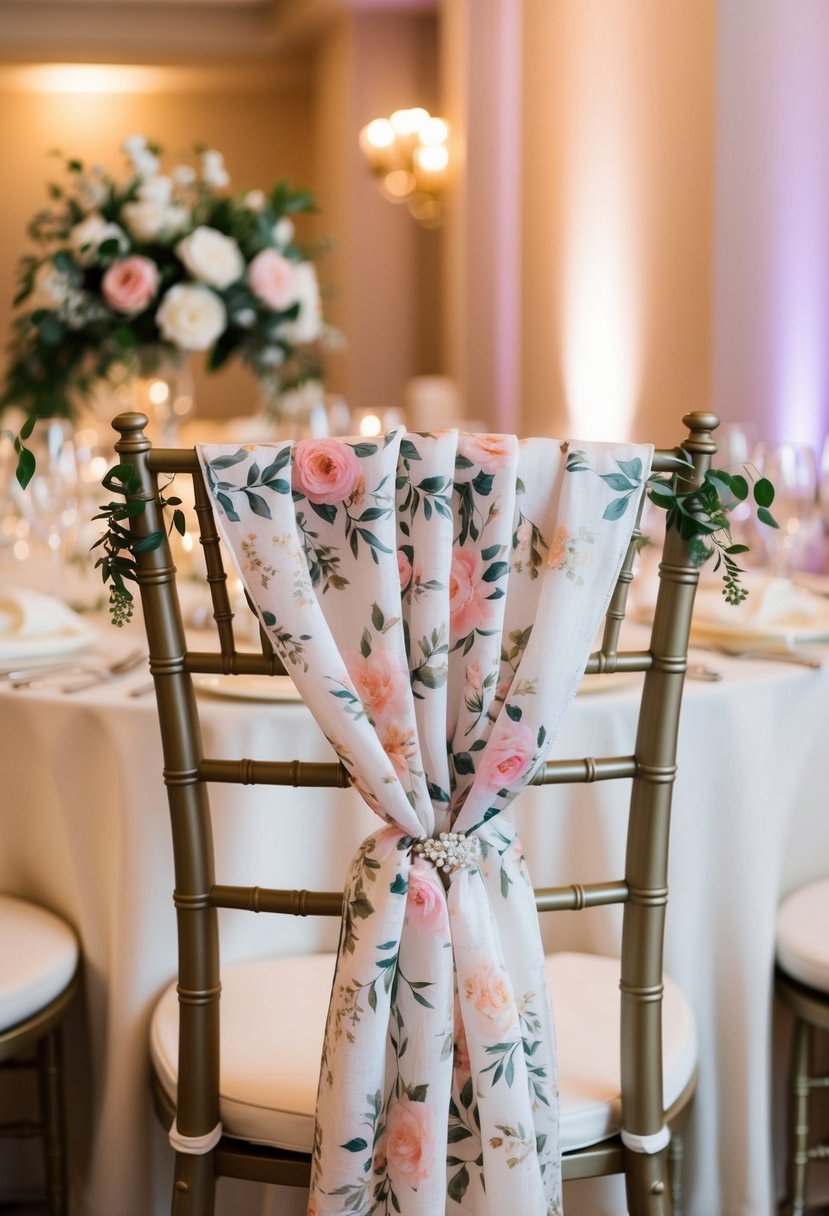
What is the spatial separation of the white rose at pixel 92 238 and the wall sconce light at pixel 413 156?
175 inches

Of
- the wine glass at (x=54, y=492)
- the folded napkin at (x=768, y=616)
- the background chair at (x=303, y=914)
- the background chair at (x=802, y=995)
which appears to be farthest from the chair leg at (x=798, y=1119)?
the wine glass at (x=54, y=492)

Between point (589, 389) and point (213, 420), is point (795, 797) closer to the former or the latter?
point (589, 389)

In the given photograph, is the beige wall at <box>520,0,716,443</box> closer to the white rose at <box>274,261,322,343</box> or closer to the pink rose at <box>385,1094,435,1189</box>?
the white rose at <box>274,261,322,343</box>

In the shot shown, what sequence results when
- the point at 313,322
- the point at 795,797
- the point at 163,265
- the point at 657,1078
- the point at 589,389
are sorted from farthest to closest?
the point at 589,389 → the point at 313,322 → the point at 163,265 → the point at 795,797 → the point at 657,1078

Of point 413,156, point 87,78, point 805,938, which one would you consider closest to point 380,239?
point 413,156

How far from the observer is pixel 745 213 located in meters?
3.24

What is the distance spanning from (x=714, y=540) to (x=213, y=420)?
356 inches

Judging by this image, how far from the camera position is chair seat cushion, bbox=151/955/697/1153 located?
3.97ft

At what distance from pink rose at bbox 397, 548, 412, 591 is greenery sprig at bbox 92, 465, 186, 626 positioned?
0.18 metres

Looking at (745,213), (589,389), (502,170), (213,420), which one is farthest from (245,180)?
(745,213)

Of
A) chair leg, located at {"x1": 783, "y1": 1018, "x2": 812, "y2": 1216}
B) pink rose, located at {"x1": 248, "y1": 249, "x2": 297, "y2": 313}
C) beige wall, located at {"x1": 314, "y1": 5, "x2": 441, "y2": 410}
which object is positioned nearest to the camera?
chair leg, located at {"x1": 783, "y1": 1018, "x2": 812, "y2": 1216}

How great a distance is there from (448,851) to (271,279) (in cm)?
187

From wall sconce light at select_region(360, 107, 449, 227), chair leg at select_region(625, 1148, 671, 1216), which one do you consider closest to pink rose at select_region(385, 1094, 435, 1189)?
chair leg at select_region(625, 1148, 671, 1216)

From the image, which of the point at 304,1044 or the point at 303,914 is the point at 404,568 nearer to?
the point at 303,914
